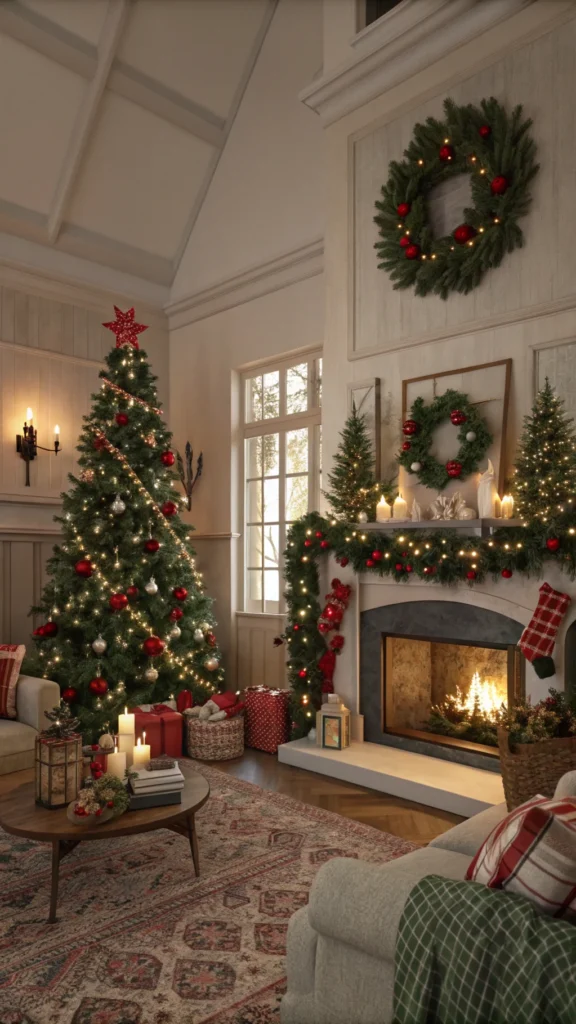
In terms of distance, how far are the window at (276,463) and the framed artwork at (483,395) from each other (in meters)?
1.50

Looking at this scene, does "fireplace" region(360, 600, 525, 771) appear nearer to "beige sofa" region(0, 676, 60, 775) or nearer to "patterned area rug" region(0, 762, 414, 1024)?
"patterned area rug" region(0, 762, 414, 1024)

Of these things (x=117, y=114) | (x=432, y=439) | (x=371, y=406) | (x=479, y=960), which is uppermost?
(x=117, y=114)

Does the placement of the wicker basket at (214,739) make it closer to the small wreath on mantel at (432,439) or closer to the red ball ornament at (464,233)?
the small wreath on mantel at (432,439)

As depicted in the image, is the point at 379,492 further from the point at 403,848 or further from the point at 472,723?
the point at 403,848

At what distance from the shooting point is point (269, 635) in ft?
20.5

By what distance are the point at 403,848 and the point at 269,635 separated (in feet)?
9.56

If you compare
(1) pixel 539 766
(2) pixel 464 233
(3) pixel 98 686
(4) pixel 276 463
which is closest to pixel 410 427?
(2) pixel 464 233

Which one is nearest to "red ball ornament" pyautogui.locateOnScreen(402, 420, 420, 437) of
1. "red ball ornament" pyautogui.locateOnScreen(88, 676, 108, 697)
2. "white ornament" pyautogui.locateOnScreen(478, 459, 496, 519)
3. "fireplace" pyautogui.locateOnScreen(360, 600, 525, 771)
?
"white ornament" pyautogui.locateOnScreen(478, 459, 496, 519)

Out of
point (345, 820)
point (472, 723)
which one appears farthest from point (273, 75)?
point (345, 820)

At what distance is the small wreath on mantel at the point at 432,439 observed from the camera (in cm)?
432

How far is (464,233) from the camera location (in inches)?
174

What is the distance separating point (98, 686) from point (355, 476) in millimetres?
2323

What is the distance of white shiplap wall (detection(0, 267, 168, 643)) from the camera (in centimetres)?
594

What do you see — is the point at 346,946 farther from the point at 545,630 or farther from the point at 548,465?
the point at 548,465
